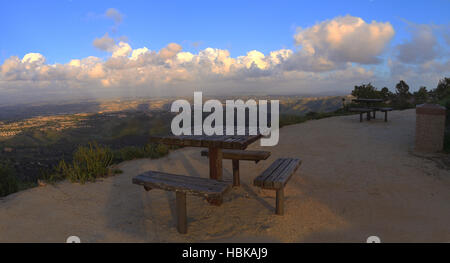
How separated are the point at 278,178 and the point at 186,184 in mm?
1084

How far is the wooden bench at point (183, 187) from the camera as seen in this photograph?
2881 mm

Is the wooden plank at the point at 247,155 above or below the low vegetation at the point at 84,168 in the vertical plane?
above

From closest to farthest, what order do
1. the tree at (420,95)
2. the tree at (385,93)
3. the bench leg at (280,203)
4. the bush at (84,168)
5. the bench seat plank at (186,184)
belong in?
the bench seat plank at (186,184) → the bench leg at (280,203) → the bush at (84,168) → the tree at (420,95) → the tree at (385,93)

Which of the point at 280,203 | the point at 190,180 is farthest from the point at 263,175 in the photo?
the point at 190,180

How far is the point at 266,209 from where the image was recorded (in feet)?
12.3

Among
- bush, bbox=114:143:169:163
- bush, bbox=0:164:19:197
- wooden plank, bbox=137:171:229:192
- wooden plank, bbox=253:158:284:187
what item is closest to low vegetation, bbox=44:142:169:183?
bush, bbox=0:164:19:197

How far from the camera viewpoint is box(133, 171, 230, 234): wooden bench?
2.88 m

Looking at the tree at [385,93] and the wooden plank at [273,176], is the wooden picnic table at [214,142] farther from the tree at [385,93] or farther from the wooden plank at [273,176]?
the tree at [385,93]

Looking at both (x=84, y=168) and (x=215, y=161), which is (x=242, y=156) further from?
(x=84, y=168)

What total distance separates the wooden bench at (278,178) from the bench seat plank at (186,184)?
48 cm

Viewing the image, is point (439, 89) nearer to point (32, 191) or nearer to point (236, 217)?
point (236, 217)

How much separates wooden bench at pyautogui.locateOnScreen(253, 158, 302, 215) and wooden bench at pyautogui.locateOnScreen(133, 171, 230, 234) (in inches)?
18.9

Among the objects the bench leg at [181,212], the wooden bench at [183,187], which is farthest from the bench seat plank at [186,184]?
the bench leg at [181,212]
